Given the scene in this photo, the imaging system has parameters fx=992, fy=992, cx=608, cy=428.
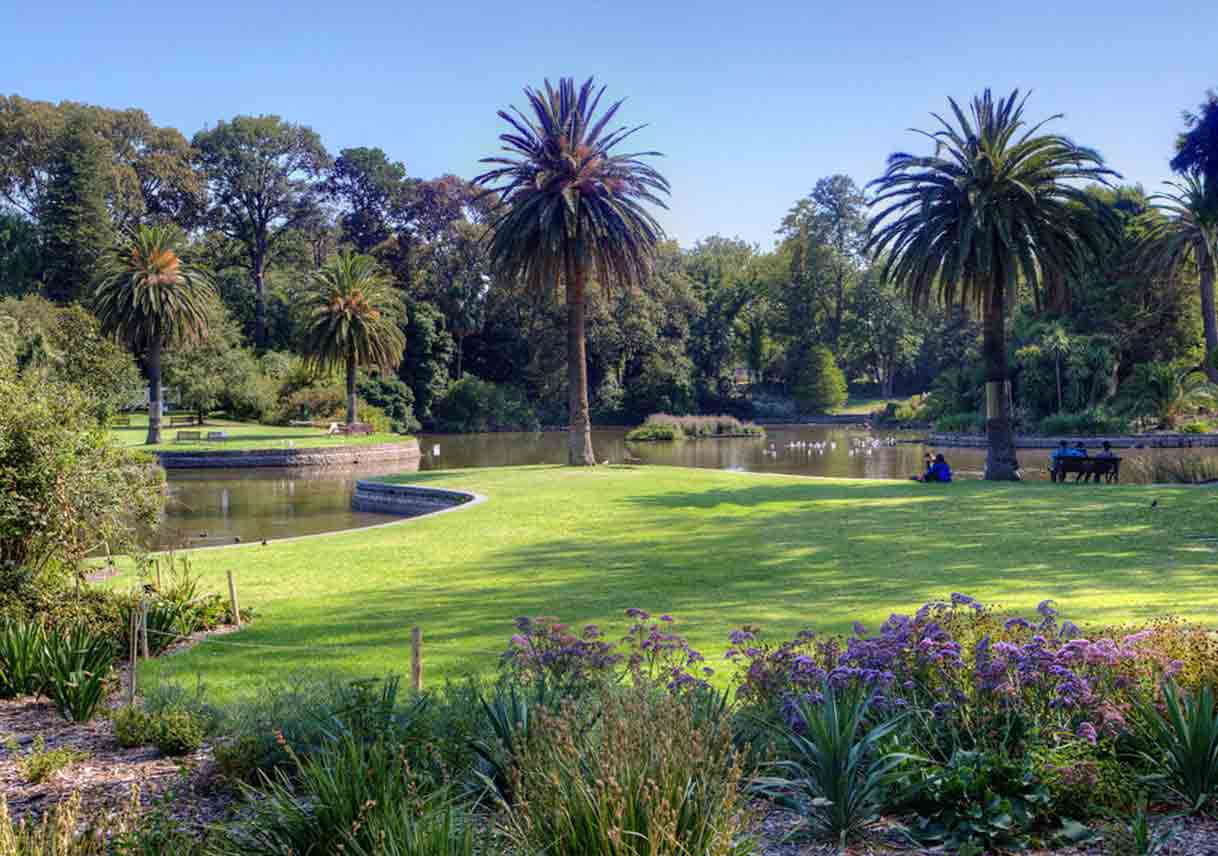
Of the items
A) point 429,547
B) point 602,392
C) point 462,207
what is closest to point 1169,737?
point 429,547

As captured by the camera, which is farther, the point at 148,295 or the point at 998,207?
the point at 148,295

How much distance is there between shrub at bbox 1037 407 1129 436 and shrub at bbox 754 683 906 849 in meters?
52.2

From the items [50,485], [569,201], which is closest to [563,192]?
[569,201]

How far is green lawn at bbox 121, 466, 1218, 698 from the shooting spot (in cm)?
1000

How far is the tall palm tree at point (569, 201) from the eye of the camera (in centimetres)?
3375

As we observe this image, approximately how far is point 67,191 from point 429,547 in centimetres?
6468

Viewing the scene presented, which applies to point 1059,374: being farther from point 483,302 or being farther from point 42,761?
point 42,761

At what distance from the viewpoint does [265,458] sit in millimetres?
44438

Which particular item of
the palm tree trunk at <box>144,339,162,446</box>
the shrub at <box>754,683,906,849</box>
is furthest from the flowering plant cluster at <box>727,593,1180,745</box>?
the palm tree trunk at <box>144,339,162,446</box>

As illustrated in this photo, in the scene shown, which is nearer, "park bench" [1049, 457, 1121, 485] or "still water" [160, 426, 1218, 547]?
"still water" [160, 426, 1218, 547]

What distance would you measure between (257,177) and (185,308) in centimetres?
3552

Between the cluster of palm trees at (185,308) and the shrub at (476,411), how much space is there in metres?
14.1

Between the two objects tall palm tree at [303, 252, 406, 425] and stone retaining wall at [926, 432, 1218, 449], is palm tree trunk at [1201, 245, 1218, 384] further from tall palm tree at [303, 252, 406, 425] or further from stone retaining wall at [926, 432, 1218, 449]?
tall palm tree at [303, 252, 406, 425]

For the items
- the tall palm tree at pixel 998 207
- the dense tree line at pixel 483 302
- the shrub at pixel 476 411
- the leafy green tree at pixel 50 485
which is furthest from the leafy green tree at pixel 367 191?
the leafy green tree at pixel 50 485
